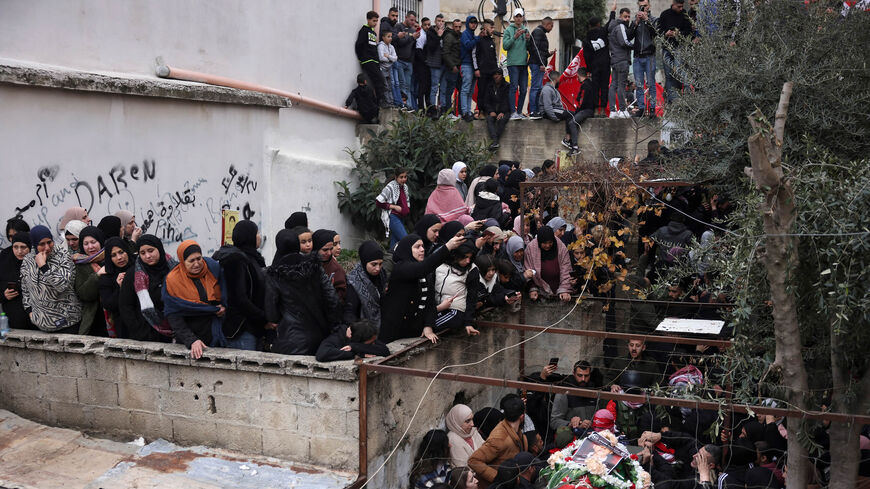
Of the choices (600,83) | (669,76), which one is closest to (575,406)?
(669,76)

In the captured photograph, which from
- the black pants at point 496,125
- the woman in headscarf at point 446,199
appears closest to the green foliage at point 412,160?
the black pants at point 496,125

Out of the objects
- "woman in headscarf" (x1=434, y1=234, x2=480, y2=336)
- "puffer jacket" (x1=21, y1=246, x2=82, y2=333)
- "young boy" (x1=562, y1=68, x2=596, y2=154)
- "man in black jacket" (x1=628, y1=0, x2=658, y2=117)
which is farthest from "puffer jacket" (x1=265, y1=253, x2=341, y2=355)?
"man in black jacket" (x1=628, y1=0, x2=658, y2=117)

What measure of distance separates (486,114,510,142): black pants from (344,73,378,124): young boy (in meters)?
2.18

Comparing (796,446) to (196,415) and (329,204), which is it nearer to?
(196,415)

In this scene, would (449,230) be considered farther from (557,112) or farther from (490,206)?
(557,112)

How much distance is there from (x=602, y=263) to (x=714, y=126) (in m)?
2.05

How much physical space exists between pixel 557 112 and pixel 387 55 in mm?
3379

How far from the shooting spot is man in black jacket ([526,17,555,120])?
1438 centimetres

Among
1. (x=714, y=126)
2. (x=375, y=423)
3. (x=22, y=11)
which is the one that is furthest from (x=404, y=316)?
(x=22, y=11)

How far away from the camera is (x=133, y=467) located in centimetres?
623

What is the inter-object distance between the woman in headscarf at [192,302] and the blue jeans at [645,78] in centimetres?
909

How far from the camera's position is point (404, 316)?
284 inches

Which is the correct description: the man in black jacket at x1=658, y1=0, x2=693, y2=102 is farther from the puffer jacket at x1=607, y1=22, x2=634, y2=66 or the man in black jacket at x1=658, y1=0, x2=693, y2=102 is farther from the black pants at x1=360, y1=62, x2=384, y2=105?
the black pants at x1=360, y1=62, x2=384, y2=105

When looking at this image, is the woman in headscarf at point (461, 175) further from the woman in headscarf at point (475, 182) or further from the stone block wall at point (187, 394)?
the stone block wall at point (187, 394)
